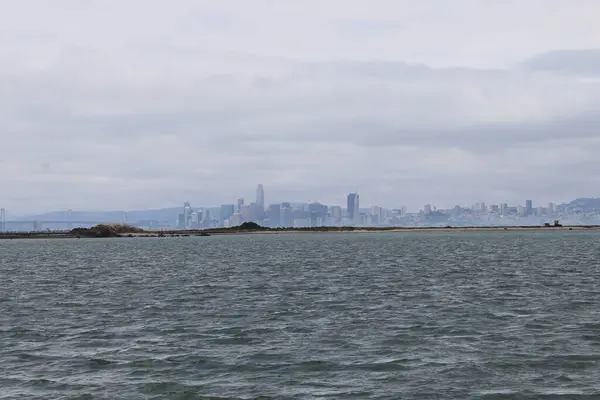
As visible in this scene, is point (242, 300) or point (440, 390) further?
point (242, 300)

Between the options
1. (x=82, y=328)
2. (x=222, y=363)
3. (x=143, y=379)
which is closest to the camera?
(x=143, y=379)

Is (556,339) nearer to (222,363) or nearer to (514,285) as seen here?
(222,363)

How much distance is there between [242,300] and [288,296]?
11.7 ft

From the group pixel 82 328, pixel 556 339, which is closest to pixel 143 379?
pixel 82 328

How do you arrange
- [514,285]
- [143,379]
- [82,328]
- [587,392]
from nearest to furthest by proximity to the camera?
[587,392] < [143,379] < [82,328] < [514,285]

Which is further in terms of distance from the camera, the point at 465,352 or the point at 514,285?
the point at 514,285

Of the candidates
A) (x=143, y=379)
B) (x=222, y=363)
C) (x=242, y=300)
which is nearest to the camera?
(x=143, y=379)

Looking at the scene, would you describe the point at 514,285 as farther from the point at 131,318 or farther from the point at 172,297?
the point at 131,318

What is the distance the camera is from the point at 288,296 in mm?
47969

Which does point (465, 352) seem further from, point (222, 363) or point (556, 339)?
point (222, 363)

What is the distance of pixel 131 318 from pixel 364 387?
65.6ft

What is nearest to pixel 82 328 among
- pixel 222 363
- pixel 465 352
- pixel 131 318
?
pixel 131 318

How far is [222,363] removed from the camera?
25.9m

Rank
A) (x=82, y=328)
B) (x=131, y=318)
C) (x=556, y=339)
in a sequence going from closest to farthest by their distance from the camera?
(x=556, y=339), (x=82, y=328), (x=131, y=318)
